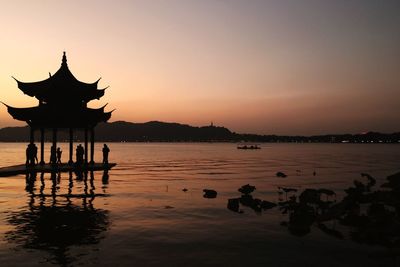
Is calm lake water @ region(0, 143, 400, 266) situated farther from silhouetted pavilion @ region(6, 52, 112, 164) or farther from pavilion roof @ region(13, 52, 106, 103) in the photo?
pavilion roof @ region(13, 52, 106, 103)

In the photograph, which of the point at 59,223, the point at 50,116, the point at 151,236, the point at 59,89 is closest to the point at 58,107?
the point at 50,116

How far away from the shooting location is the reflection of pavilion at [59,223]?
13711 millimetres

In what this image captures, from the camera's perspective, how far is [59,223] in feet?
56.1

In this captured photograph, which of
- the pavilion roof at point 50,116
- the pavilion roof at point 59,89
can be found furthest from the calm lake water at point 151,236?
the pavilion roof at point 59,89

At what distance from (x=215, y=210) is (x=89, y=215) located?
23.4 feet

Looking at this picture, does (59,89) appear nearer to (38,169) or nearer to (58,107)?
(58,107)

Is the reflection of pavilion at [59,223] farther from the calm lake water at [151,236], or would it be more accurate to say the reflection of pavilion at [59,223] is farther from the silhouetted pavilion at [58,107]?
the silhouetted pavilion at [58,107]

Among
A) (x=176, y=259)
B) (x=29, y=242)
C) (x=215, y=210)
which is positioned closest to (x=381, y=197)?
(x=215, y=210)

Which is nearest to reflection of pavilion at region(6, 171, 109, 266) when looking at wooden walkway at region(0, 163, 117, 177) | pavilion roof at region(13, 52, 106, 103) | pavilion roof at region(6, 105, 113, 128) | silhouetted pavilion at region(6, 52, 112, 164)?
wooden walkway at region(0, 163, 117, 177)

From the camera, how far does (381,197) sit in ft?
61.5

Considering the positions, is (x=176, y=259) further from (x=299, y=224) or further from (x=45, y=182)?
(x=45, y=182)

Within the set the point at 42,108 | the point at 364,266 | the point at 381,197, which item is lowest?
the point at 364,266

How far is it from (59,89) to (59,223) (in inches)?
887

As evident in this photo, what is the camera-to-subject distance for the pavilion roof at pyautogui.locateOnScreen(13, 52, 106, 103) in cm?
3684
